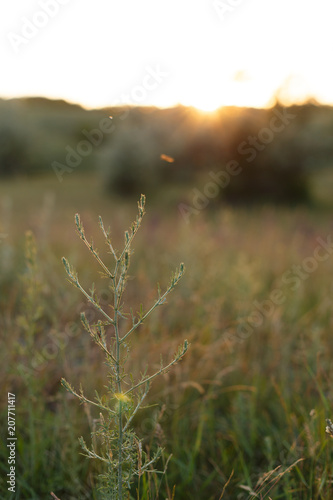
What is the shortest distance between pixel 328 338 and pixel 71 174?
17708 mm

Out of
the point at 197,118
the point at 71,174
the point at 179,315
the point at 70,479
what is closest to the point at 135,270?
the point at 179,315

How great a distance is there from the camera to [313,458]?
5.65ft
